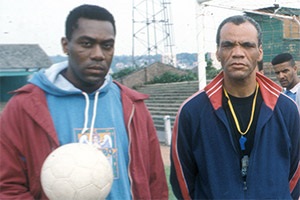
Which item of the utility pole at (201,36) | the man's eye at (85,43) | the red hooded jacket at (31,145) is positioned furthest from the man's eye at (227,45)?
the utility pole at (201,36)

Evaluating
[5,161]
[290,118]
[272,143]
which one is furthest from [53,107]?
[290,118]

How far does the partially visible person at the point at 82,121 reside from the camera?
1.73 meters

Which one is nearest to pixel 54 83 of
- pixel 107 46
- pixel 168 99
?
pixel 107 46

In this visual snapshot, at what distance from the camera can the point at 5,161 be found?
1661mm

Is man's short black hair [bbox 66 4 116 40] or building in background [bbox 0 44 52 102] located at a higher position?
man's short black hair [bbox 66 4 116 40]

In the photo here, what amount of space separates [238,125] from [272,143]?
9.9 inches

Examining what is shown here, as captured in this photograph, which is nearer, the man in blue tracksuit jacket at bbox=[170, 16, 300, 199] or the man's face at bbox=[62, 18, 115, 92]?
the man's face at bbox=[62, 18, 115, 92]

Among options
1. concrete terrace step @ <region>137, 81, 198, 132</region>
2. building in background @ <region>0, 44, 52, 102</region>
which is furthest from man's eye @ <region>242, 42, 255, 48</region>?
concrete terrace step @ <region>137, 81, 198, 132</region>

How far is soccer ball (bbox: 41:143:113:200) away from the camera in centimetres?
155

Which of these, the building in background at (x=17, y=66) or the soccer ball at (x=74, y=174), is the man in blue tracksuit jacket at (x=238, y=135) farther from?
the building in background at (x=17, y=66)

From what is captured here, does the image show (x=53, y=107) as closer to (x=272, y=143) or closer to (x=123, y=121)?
(x=123, y=121)

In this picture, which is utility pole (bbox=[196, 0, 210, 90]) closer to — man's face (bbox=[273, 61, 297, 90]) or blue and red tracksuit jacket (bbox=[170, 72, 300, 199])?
man's face (bbox=[273, 61, 297, 90])

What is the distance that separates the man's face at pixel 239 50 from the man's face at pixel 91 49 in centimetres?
83

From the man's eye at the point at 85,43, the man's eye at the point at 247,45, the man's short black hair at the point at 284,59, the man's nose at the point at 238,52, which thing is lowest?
the man's short black hair at the point at 284,59
